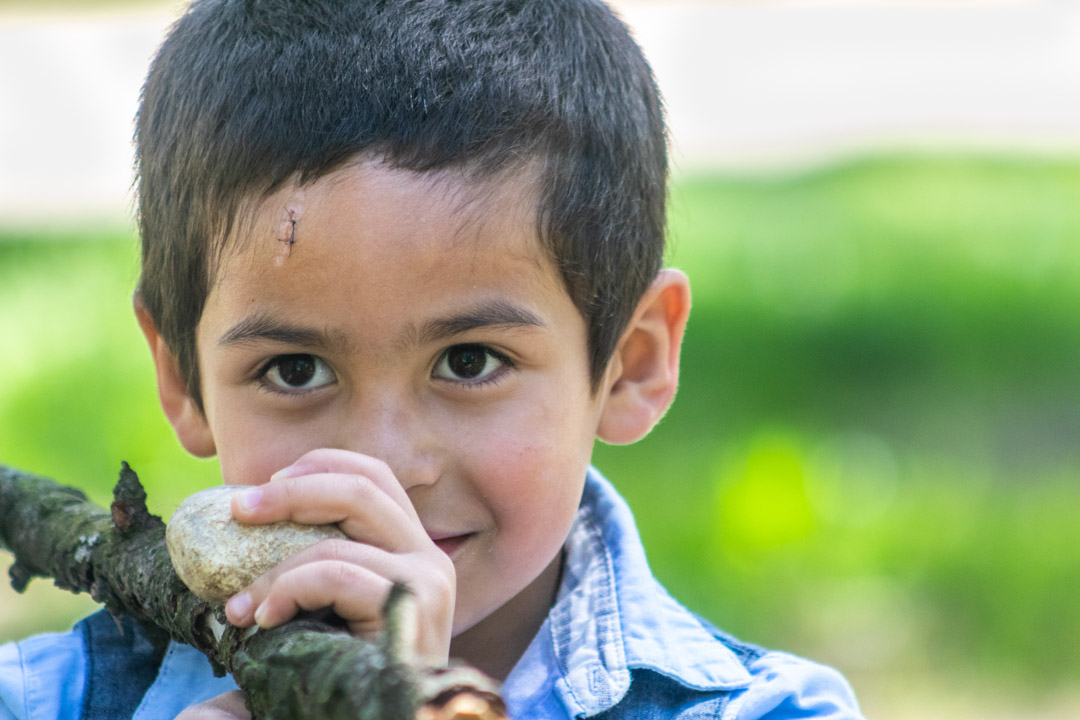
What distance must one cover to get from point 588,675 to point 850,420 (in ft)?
11.7

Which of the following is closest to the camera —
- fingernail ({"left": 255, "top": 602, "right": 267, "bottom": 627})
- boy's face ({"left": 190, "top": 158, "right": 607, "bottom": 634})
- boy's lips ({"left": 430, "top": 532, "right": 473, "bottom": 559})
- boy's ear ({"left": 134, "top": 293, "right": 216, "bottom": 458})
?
fingernail ({"left": 255, "top": 602, "right": 267, "bottom": 627})

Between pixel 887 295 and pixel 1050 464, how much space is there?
105cm

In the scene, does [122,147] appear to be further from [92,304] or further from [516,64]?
[516,64]

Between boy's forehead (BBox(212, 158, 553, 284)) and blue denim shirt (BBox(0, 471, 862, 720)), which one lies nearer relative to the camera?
boy's forehead (BBox(212, 158, 553, 284))

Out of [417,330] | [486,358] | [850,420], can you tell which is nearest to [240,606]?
[417,330]

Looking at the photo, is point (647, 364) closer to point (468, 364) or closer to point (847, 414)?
point (468, 364)

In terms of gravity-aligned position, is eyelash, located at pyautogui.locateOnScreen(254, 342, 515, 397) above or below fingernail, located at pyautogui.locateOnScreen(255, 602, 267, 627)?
above

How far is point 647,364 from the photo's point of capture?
7.23 ft

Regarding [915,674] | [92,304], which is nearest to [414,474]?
[915,674]

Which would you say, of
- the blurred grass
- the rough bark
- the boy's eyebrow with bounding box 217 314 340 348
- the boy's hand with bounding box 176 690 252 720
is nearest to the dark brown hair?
the boy's eyebrow with bounding box 217 314 340 348

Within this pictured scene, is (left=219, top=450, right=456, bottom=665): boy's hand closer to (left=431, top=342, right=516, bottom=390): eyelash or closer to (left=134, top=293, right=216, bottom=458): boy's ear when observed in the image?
(left=431, top=342, right=516, bottom=390): eyelash

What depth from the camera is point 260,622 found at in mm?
1250

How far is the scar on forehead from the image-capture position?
1.71 m

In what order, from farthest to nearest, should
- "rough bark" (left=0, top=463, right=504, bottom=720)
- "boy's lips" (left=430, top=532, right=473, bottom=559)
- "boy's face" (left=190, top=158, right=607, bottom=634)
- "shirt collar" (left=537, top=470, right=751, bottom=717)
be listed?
"shirt collar" (left=537, top=470, right=751, bottom=717), "boy's lips" (left=430, top=532, right=473, bottom=559), "boy's face" (left=190, top=158, right=607, bottom=634), "rough bark" (left=0, top=463, right=504, bottom=720)
